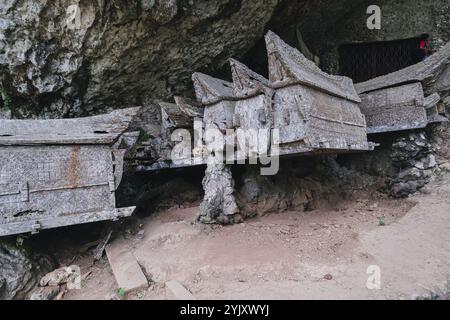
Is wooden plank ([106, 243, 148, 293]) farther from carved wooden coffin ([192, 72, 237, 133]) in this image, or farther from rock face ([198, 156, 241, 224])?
carved wooden coffin ([192, 72, 237, 133])

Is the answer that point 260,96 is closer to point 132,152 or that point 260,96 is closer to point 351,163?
point 132,152

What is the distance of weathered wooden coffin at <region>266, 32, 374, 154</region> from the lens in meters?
6.15

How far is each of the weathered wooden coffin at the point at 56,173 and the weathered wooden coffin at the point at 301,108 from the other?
366 centimetres

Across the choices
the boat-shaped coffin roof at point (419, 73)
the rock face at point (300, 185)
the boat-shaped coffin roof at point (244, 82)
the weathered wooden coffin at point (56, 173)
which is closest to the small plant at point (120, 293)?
the weathered wooden coffin at point (56, 173)

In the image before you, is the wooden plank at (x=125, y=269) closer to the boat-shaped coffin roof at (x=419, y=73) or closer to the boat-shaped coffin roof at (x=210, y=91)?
the boat-shaped coffin roof at (x=210, y=91)

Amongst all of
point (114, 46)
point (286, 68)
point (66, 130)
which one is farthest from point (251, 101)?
point (114, 46)

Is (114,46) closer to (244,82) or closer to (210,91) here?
(210,91)

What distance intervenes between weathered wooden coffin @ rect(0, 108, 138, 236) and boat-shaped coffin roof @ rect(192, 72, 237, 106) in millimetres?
2330

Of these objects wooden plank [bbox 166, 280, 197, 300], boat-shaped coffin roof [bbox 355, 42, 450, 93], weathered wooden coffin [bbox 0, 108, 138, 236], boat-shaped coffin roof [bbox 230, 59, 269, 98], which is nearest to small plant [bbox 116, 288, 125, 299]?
wooden plank [bbox 166, 280, 197, 300]

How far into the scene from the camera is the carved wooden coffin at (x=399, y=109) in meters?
8.85

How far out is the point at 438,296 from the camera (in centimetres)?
432

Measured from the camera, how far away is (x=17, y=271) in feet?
19.4

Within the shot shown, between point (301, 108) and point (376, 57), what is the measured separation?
31.5 feet
